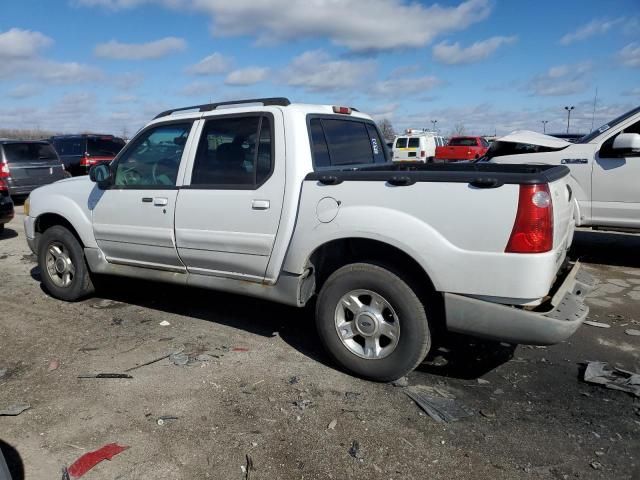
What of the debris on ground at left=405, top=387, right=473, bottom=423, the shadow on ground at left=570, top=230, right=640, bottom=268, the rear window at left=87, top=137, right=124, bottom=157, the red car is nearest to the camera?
the debris on ground at left=405, top=387, right=473, bottom=423

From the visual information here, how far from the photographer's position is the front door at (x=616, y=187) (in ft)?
21.8

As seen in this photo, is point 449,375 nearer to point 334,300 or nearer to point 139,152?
point 334,300

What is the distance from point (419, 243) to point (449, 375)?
1192 millimetres

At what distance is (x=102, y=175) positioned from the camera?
4973 mm

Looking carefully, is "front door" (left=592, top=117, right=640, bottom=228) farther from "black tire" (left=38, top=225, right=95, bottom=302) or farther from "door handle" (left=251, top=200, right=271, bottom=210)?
"black tire" (left=38, top=225, right=95, bottom=302)

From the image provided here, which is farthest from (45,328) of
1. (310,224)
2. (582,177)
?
(582,177)

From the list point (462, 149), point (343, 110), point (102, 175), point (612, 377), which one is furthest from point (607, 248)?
point (462, 149)

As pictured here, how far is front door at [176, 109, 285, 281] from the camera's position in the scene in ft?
13.2

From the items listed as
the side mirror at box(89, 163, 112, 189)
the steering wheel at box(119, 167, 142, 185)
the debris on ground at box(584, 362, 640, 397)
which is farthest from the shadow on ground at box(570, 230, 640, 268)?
the side mirror at box(89, 163, 112, 189)

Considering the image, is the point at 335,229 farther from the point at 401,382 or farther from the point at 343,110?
the point at 343,110

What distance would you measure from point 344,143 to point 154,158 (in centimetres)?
176

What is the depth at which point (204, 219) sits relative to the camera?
170 inches

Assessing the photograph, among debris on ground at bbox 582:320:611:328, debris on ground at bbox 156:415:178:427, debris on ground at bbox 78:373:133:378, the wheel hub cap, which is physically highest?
the wheel hub cap

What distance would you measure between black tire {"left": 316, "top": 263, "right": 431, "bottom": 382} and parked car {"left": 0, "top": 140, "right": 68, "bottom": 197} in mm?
11898
